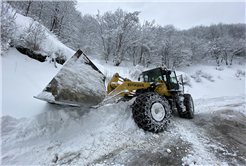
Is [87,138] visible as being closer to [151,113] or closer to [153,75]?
[151,113]

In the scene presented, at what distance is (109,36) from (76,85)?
41.6 feet

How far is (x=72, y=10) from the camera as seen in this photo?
991 centimetres

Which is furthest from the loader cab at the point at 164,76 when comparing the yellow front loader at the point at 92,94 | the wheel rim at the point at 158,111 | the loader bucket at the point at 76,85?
the loader bucket at the point at 76,85

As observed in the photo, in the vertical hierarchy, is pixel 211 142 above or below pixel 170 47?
below

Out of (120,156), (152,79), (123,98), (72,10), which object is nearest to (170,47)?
(72,10)

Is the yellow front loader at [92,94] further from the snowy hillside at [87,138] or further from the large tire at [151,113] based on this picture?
the snowy hillside at [87,138]

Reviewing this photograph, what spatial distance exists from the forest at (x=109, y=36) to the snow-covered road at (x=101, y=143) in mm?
2843

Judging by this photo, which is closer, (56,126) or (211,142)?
(56,126)

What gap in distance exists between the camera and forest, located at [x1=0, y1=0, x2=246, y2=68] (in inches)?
161

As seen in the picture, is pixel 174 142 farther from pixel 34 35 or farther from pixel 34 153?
pixel 34 35

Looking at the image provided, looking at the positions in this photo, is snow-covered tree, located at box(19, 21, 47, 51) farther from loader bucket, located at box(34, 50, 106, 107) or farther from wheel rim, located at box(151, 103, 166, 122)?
wheel rim, located at box(151, 103, 166, 122)

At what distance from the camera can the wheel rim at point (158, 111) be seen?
2.57 meters

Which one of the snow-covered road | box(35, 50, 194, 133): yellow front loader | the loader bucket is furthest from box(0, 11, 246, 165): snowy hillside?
the loader bucket

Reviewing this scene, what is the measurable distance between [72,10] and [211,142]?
13.0 meters
